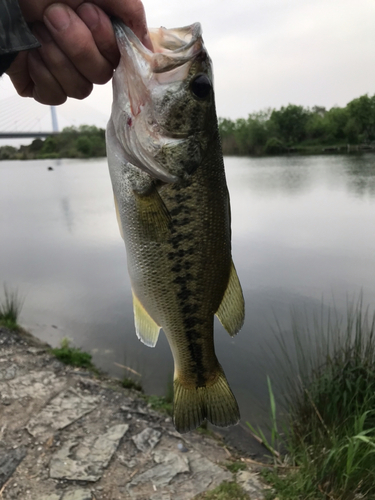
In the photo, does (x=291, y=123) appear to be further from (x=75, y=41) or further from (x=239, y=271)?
(x=75, y=41)

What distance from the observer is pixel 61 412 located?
4.49 meters

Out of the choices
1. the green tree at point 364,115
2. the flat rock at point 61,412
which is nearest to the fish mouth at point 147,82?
the flat rock at point 61,412

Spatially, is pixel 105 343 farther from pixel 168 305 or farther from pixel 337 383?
pixel 168 305

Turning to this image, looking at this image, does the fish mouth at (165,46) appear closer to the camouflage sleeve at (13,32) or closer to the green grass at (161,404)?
the camouflage sleeve at (13,32)

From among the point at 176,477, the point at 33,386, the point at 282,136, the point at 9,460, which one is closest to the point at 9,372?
the point at 33,386

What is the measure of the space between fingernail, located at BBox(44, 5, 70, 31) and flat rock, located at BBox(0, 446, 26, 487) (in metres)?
3.78

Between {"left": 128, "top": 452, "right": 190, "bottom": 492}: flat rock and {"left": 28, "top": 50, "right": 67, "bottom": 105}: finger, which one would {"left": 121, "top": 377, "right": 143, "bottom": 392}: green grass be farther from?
{"left": 28, "top": 50, "right": 67, "bottom": 105}: finger

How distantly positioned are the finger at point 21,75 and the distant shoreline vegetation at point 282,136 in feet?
173

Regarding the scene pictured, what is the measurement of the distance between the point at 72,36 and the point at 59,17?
8cm

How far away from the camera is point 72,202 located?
1008 inches

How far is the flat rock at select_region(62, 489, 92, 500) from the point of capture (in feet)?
11.1

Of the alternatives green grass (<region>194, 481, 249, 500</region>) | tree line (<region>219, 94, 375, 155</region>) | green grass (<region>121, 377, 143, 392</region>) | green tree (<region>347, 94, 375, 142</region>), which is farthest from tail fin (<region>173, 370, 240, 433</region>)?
green tree (<region>347, 94, 375, 142</region>)

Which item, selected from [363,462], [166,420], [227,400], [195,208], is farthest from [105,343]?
[195,208]

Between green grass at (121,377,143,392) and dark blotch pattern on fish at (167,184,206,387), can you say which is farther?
green grass at (121,377,143,392)
